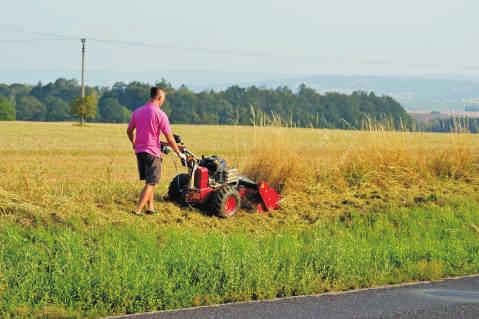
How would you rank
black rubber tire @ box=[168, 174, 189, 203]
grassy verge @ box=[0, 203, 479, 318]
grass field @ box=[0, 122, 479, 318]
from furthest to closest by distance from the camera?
black rubber tire @ box=[168, 174, 189, 203]
grass field @ box=[0, 122, 479, 318]
grassy verge @ box=[0, 203, 479, 318]

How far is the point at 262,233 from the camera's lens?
1120 cm

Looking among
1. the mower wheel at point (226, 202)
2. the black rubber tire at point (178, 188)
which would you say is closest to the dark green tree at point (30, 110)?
the black rubber tire at point (178, 188)

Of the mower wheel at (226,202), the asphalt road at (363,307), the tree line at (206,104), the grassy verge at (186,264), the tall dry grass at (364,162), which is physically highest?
the tree line at (206,104)

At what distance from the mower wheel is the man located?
3.18 ft

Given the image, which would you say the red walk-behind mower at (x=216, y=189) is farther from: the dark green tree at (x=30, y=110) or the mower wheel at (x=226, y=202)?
the dark green tree at (x=30, y=110)

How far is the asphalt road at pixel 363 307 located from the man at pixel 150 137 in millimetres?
4002

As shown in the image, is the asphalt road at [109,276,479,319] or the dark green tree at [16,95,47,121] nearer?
the asphalt road at [109,276,479,319]

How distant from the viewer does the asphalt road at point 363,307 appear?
6.79 metres

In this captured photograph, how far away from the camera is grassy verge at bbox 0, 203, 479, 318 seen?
7.16 meters

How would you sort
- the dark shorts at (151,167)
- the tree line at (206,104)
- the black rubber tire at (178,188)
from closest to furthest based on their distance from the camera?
the dark shorts at (151,167) < the black rubber tire at (178,188) < the tree line at (206,104)

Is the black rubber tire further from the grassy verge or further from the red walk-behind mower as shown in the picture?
the grassy verge

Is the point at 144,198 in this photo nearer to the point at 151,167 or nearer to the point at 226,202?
the point at 151,167

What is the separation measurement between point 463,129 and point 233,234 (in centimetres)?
905

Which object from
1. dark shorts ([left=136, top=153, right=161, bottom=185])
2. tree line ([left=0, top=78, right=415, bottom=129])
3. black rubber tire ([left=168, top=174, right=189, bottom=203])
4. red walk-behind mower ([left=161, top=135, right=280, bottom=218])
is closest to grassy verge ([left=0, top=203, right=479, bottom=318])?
red walk-behind mower ([left=161, top=135, right=280, bottom=218])
